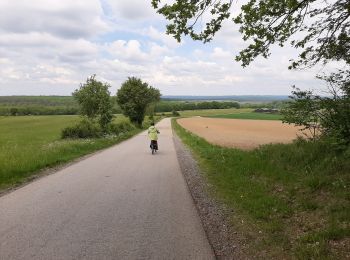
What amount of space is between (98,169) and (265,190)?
719 cm

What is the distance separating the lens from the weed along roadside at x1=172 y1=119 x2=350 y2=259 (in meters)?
5.98

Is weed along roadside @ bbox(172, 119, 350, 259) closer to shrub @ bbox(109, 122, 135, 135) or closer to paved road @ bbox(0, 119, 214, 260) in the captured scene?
paved road @ bbox(0, 119, 214, 260)

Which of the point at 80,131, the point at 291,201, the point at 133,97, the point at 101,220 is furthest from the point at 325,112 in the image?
the point at 133,97

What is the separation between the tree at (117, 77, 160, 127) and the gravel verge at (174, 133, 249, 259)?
48564 mm

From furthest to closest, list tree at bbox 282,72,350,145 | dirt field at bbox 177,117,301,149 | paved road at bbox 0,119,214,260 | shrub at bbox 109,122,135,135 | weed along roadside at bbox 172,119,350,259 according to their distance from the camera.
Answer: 1. shrub at bbox 109,122,135,135
2. dirt field at bbox 177,117,301,149
3. tree at bbox 282,72,350,145
4. weed along roadside at bbox 172,119,350,259
5. paved road at bbox 0,119,214,260

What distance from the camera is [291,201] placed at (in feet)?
28.1

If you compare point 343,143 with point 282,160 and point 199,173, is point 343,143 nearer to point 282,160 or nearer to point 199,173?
point 282,160

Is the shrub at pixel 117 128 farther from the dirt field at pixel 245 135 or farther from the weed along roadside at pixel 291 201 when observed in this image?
the weed along roadside at pixel 291 201

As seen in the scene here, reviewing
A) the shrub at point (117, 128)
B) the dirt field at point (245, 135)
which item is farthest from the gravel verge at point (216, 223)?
the shrub at point (117, 128)

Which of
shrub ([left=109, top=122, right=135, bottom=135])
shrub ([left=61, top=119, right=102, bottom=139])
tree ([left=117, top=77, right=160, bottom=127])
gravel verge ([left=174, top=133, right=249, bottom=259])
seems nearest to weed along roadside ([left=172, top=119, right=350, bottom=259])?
gravel verge ([left=174, top=133, right=249, bottom=259])

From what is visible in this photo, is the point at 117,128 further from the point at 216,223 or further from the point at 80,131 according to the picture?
the point at 216,223

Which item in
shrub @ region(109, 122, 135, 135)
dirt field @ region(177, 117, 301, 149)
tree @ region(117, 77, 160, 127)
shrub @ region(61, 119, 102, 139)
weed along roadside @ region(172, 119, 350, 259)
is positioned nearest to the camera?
weed along roadside @ region(172, 119, 350, 259)

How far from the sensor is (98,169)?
1484cm

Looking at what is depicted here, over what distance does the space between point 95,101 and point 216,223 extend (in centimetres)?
3154
